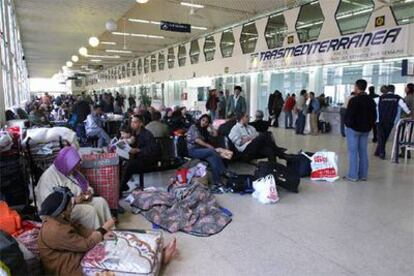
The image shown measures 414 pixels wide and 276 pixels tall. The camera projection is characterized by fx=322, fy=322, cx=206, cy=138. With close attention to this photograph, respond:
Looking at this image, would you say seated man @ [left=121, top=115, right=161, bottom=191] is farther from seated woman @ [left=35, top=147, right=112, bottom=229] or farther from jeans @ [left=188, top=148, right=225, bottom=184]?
seated woman @ [left=35, top=147, right=112, bottom=229]

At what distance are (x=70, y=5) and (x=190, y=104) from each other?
9935mm

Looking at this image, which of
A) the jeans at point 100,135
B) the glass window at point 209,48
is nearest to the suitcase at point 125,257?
the jeans at point 100,135

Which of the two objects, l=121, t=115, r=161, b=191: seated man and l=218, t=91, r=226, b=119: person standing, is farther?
l=218, t=91, r=226, b=119: person standing

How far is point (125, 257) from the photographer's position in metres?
2.01

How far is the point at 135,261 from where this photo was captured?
78.6 inches

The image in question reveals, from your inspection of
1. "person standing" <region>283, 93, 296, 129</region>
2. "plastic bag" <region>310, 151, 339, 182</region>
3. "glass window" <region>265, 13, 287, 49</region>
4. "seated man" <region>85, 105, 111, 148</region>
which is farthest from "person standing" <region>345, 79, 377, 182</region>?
"glass window" <region>265, 13, 287, 49</region>

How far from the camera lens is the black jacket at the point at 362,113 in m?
4.54

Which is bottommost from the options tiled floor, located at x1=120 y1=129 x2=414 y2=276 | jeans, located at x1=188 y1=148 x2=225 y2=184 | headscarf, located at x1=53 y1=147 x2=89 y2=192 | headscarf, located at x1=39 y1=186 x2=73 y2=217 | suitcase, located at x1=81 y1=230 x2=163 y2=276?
tiled floor, located at x1=120 y1=129 x2=414 y2=276

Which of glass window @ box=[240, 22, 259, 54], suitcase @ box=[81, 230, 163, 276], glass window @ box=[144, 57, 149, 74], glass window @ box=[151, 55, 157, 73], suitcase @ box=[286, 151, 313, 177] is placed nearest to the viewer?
suitcase @ box=[81, 230, 163, 276]

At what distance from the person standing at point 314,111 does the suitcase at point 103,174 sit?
7.95 meters

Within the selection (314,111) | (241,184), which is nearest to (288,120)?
(314,111)

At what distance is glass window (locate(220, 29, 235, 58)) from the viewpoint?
15.1 metres

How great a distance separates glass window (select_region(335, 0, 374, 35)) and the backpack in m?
10.3

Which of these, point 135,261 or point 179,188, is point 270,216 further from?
point 135,261
